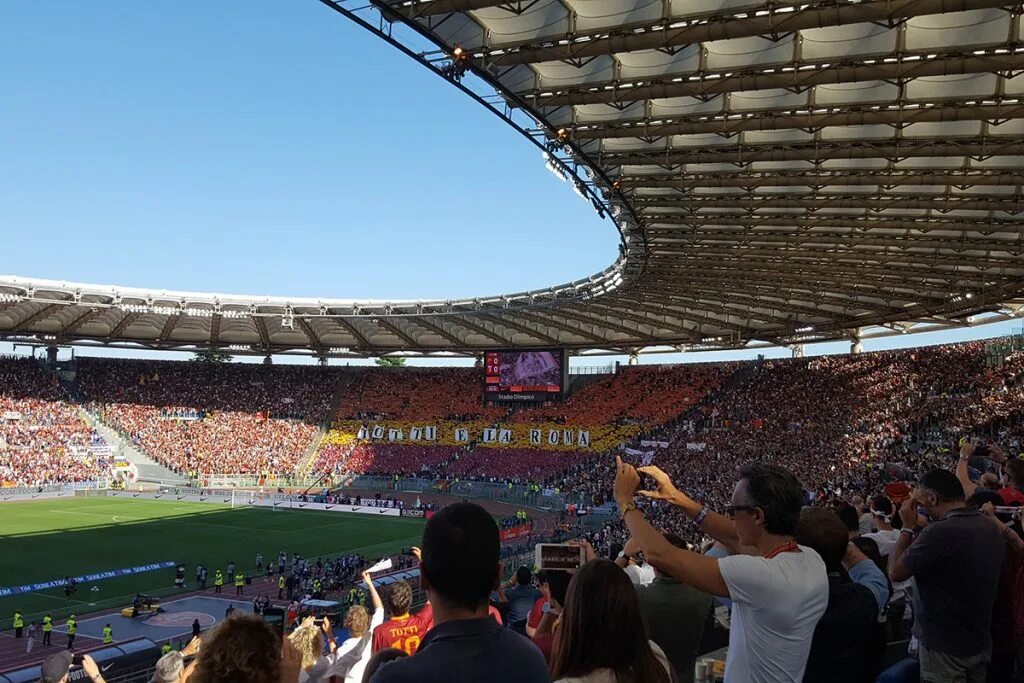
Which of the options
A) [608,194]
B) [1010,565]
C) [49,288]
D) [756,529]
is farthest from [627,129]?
[49,288]

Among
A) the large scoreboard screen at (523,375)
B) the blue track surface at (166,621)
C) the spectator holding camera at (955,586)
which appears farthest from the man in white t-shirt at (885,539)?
the large scoreboard screen at (523,375)

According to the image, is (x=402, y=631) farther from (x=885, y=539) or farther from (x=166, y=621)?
(x=166, y=621)

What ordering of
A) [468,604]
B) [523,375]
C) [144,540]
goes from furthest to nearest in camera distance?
[523,375] → [144,540] → [468,604]

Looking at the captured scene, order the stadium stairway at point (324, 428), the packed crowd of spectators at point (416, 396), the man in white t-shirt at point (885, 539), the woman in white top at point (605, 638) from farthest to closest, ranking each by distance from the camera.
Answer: the packed crowd of spectators at point (416, 396)
the stadium stairway at point (324, 428)
the man in white t-shirt at point (885, 539)
the woman in white top at point (605, 638)

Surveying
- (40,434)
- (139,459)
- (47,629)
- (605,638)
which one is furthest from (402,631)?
(40,434)

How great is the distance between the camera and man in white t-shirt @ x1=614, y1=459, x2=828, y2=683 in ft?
10.5

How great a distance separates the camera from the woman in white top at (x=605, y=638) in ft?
9.43

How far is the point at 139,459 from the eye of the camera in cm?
5519

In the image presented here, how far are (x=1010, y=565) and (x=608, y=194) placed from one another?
19.2m

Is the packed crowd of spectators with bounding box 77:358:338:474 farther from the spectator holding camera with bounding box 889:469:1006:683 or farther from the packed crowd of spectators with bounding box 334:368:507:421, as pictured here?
the spectator holding camera with bounding box 889:469:1006:683

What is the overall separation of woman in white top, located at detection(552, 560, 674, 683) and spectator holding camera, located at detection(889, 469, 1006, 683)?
2.39m

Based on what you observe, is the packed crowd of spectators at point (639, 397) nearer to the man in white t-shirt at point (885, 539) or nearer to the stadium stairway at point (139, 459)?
the stadium stairway at point (139, 459)

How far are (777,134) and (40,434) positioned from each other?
51.5 meters

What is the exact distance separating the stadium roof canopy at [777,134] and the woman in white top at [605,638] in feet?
39.6
